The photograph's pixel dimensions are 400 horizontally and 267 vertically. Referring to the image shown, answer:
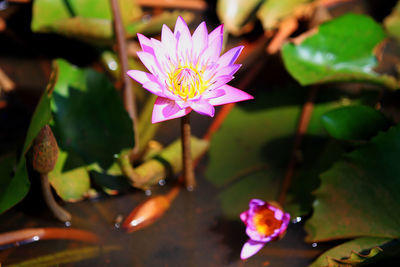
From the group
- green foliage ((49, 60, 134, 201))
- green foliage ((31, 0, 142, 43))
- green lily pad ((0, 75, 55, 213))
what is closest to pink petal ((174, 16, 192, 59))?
green foliage ((49, 60, 134, 201))

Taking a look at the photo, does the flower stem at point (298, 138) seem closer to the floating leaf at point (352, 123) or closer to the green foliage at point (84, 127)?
the floating leaf at point (352, 123)

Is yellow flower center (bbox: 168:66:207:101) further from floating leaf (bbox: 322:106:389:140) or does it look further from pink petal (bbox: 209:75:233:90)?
floating leaf (bbox: 322:106:389:140)

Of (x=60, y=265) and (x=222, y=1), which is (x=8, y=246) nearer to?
(x=60, y=265)

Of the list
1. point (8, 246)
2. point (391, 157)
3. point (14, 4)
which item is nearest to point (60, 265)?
point (8, 246)

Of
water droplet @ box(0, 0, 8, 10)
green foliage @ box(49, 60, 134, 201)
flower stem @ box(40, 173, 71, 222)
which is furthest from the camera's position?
water droplet @ box(0, 0, 8, 10)

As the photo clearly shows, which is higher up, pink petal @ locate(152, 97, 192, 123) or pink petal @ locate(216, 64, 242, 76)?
pink petal @ locate(216, 64, 242, 76)

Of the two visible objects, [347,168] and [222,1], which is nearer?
[347,168]
